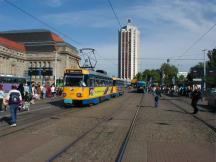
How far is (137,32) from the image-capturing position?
3804 inches

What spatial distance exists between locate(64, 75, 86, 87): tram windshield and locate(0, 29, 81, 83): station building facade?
9297cm

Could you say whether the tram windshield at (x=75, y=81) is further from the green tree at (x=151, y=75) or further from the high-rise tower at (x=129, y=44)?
the green tree at (x=151, y=75)

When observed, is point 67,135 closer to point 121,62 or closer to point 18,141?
point 18,141

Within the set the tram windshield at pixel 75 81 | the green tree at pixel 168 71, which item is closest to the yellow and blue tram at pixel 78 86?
the tram windshield at pixel 75 81

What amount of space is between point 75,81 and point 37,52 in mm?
103905

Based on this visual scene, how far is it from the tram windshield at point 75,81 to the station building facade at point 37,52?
Answer: 305ft

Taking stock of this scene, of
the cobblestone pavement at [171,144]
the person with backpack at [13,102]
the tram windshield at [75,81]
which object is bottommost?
the cobblestone pavement at [171,144]

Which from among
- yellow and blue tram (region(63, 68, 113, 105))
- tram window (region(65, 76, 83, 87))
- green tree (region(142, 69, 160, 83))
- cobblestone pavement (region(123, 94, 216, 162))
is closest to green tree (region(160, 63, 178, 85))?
green tree (region(142, 69, 160, 83))

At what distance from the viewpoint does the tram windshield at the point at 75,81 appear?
25.4 meters

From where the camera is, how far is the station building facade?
118375 mm

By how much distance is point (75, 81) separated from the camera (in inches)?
1008

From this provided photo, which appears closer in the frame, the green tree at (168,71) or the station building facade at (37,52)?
the station building facade at (37,52)

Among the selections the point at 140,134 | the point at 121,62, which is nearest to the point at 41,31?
the point at 121,62

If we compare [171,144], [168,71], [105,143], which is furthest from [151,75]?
[105,143]
